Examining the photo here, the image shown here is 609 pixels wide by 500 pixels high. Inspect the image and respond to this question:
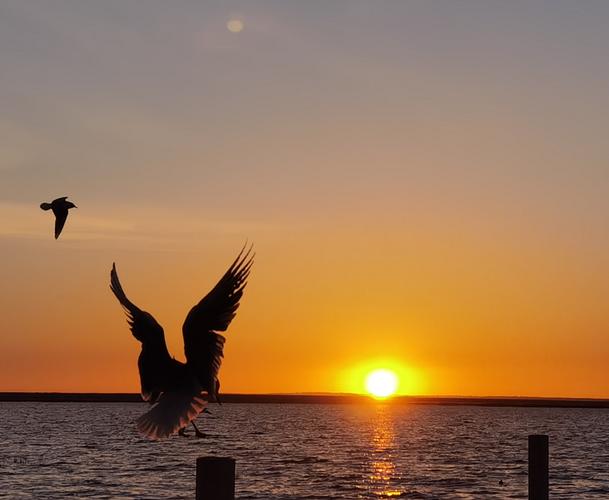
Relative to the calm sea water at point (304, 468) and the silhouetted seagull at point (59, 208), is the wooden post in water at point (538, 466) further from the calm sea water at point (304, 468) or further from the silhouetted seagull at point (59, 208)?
the calm sea water at point (304, 468)

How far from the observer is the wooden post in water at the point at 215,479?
968 centimetres

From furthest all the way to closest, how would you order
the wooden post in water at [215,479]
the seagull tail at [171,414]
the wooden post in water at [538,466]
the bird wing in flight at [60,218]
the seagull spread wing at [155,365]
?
1. the wooden post in water at [538,466]
2. the bird wing in flight at [60,218]
3. the seagull spread wing at [155,365]
4. the seagull tail at [171,414]
5. the wooden post in water at [215,479]

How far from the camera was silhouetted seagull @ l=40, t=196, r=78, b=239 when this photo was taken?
13.7 meters

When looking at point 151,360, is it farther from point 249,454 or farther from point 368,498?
point 249,454

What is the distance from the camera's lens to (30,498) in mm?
42062

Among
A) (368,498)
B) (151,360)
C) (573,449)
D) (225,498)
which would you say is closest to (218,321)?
(151,360)

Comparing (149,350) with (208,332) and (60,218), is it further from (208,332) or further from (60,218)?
(60,218)

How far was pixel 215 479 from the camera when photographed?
9727 millimetres

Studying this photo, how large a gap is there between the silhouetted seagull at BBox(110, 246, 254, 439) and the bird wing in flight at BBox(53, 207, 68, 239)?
222 cm

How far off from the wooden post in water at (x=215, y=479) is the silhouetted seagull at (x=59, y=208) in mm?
4802

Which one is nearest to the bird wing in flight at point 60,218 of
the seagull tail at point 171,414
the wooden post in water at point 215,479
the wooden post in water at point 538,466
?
the seagull tail at point 171,414

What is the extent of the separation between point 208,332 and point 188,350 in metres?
0.29

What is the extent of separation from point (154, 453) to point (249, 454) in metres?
6.50

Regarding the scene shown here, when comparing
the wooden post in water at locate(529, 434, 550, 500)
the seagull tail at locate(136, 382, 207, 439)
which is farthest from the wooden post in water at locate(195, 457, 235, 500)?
the wooden post in water at locate(529, 434, 550, 500)
